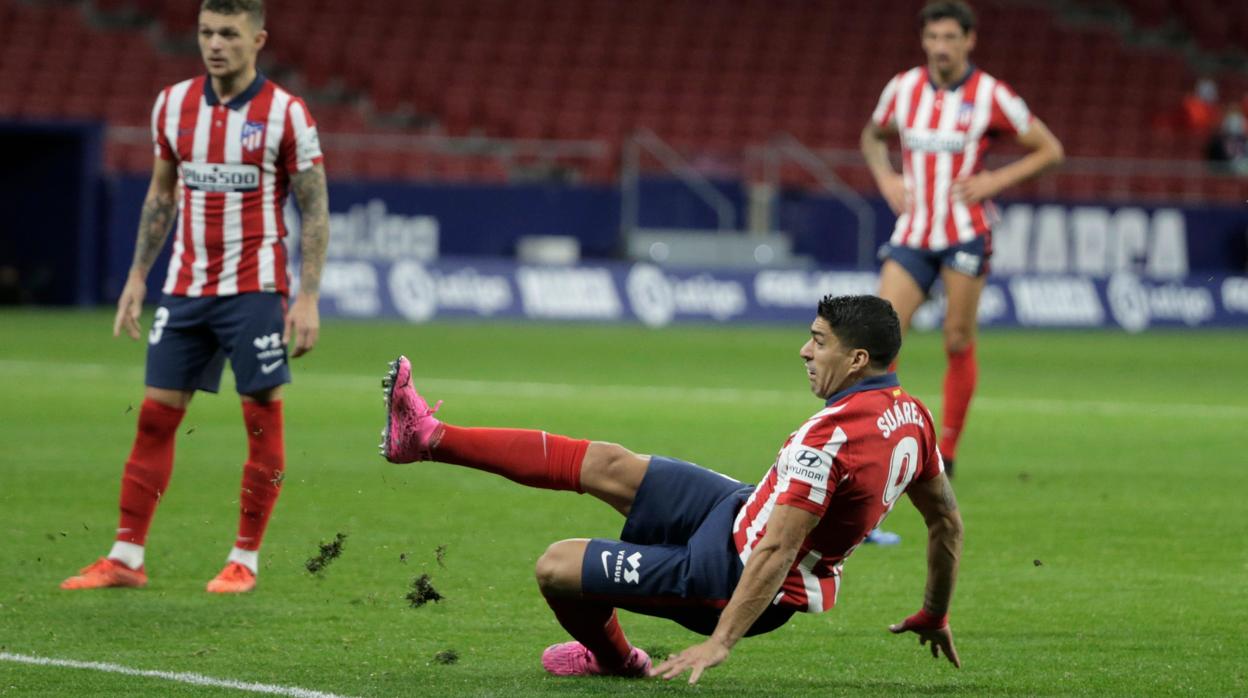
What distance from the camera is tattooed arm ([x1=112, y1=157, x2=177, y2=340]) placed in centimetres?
684

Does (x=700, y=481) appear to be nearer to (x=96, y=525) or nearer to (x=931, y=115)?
(x=96, y=525)

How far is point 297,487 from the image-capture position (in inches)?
363

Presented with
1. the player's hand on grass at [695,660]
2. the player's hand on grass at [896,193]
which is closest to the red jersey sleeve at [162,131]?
the player's hand on grass at [695,660]

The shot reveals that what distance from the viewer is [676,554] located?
506cm

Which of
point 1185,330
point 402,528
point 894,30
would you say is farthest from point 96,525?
point 894,30

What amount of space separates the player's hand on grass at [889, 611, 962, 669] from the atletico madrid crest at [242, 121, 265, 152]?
284cm

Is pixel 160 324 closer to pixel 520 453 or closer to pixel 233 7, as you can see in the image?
pixel 233 7

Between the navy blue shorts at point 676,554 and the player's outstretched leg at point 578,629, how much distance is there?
53mm

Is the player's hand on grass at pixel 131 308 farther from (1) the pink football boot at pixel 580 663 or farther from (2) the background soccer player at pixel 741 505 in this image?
(1) the pink football boot at pixel 580 663

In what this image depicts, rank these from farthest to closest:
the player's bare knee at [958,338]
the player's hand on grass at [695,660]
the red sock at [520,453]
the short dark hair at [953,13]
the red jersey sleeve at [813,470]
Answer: the player's bare knee at [958,338]
the short dark hair at [953,13]
the red sock at [520,453]
the red jersey sleeve at [813,470]
the player's hand on grass at [695,660]

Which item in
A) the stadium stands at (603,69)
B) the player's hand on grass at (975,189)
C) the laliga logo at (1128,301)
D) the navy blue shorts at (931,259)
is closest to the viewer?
the player's hand on grass at (975,189)

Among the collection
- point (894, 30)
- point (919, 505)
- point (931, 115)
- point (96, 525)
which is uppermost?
point (894, 30)

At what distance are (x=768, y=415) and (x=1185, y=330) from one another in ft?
46.9

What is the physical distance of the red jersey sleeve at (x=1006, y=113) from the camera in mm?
9594
